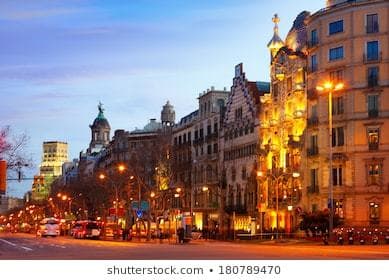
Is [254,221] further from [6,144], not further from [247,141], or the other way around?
[6,144]

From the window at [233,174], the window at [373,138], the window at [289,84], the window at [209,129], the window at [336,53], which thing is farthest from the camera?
the window at [209,129]

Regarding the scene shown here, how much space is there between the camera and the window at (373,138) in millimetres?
49531

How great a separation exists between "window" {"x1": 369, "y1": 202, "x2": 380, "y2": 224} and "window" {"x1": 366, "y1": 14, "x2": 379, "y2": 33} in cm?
1104

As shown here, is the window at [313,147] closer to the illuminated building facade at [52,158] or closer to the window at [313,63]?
the window at [313,63]

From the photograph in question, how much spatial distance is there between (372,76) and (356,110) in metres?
2.41

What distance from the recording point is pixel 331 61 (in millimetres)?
51688

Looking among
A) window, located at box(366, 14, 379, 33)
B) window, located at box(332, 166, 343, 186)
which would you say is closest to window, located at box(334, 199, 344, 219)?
window, located at box(332, 166, 343, 186)

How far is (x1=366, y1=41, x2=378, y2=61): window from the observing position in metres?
49.7

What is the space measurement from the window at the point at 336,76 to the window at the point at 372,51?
7.09 ft

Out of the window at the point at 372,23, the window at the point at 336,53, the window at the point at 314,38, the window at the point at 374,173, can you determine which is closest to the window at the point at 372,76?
Result: the window at the point at 336,53

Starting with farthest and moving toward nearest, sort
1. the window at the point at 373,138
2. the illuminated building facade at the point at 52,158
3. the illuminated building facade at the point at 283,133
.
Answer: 1. the illuminated building facade at the point at 283,133
2. the window at the point at 373,138
3. the illuminated building facade at the point at 52,158

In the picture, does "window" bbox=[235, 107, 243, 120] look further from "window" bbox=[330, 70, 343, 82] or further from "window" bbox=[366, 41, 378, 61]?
"window" bbox=[366, 41, 378, 61]
